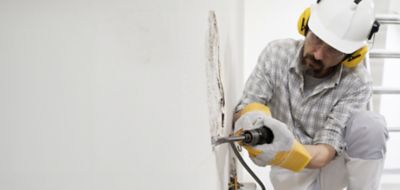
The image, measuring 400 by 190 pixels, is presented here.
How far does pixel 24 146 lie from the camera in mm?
216

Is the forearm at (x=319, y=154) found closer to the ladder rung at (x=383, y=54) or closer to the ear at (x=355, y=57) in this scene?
the ear at (x=355, y=57)

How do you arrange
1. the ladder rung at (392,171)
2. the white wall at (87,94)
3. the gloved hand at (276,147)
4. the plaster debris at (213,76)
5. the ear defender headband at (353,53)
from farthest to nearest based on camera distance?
the ladder rung at (392,171)
the ear defender headband at (353,53)
the gloved hand at (276,147)
the plaster debris at (213,76)
the white wall at (87,94)

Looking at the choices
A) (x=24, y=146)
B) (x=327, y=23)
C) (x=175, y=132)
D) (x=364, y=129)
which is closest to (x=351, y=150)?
(x=364, y=129)

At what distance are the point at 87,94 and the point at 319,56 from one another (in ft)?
3.32

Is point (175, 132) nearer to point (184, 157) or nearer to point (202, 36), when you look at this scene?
point (184, 157)

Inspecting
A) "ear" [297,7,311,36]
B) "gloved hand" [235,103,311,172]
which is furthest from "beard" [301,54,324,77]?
"gloved hand" [235,103,311,172]

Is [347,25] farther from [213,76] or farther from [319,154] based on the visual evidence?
Answer: [213,76]

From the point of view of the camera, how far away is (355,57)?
1.18 metres

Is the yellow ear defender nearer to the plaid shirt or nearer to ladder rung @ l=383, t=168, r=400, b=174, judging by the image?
the plaid shirt

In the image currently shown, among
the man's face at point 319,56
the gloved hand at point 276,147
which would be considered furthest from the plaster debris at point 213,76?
the man's face at point 319,56

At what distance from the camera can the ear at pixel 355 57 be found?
1175 millimetres

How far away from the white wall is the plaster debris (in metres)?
0.24

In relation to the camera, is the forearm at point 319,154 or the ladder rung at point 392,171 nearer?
the forearm at point 319,154

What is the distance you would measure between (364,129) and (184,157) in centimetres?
88
